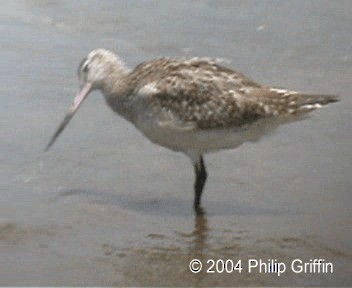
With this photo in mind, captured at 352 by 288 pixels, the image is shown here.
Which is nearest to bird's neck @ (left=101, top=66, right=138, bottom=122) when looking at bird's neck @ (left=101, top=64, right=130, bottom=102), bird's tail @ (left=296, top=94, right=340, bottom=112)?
bird's neck @ (left=101, top=64, right=130, bottom=102)

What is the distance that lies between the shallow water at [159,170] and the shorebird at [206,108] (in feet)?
1.33

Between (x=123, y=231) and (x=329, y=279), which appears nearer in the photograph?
(x=329, y=279)

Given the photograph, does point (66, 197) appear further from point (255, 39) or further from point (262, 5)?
point (262, 5)

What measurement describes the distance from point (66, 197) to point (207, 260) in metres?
1.23

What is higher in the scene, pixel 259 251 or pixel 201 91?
pixel 201 91

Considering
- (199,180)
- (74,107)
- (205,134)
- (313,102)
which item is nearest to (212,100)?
(205,134)

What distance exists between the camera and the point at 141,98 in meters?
7.81

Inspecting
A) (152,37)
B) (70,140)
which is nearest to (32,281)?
(70,140)

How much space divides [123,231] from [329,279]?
4.47ft

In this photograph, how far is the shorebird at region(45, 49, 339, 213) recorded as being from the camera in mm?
7695

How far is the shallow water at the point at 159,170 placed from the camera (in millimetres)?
7031

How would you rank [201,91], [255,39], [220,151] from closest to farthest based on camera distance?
[201,91], [220,151], [255,39]

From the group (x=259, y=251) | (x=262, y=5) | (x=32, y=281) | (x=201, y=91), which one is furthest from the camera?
(x=262, y=5)

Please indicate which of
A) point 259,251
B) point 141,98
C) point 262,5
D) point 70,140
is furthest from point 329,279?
point 262,5
